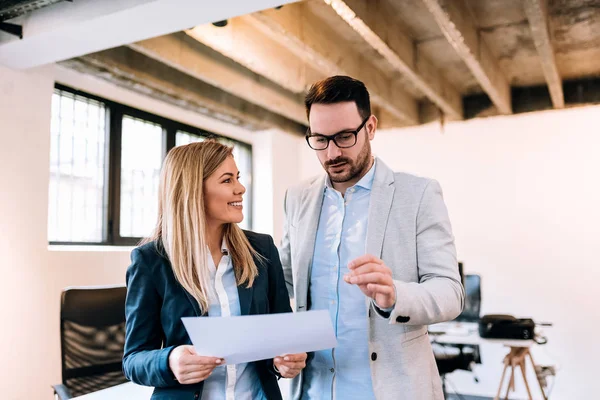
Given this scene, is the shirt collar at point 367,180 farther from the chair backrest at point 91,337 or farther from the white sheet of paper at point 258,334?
the chair backrest at point 91,337

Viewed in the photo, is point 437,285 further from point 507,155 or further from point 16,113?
point 507,155

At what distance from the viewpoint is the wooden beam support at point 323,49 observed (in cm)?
340

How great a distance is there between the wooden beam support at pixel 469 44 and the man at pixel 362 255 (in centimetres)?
186

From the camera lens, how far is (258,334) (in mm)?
1134

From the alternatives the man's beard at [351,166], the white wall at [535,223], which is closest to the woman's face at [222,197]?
the man's beard at [351,166]

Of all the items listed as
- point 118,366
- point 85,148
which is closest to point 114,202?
point 85,148

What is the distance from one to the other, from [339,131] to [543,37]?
271cm

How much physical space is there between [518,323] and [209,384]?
2.82 metres

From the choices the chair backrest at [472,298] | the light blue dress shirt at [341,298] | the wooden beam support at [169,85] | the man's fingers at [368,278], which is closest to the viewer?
the man's fingers at [368,278]

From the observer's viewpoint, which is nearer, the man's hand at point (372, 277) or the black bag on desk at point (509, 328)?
the man's hand at point (372, 277)

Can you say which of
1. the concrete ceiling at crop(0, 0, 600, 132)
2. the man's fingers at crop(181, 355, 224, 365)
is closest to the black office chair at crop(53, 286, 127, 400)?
the man's fingers at crop(181, 355, 224, 365)

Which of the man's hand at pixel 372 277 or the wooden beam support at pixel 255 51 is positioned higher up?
the wooden beam support at pixel 255 51

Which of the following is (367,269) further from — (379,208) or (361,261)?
(379,208)

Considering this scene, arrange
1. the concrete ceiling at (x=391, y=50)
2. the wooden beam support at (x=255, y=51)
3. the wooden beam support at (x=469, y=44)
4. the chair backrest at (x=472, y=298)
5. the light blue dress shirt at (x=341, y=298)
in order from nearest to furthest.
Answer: the light blue dress shirt at (x=341, y=298) → the wooden beam support at (x=469, y=44) → the concrete ceiling at (x=391, y=50) → the wooden beam support at (x=255, y=51) → the chair backrest at (x=472, y=298)
